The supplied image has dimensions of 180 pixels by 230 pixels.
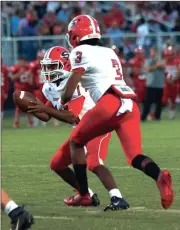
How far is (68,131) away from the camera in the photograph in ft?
51.2

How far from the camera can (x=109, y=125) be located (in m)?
6.58

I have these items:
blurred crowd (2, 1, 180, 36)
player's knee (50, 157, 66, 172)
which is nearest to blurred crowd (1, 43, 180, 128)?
blurred crowd (2, 1, 180, 36)

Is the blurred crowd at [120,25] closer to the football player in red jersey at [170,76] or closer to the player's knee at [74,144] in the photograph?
the football player in red jersey at [170,76]

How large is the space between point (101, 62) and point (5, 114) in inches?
575

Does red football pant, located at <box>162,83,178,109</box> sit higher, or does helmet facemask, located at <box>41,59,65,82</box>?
helmet facemask, located at <box>41,59,65,82</box>

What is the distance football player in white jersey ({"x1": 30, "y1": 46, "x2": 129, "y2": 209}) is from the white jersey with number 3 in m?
0.30

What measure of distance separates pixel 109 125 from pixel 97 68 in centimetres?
44

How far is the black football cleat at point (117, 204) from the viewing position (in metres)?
6.64

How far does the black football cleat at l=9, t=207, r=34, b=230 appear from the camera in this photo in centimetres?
529

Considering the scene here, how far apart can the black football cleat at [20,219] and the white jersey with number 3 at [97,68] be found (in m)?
1.55

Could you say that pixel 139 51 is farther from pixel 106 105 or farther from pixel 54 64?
pixel 106 105

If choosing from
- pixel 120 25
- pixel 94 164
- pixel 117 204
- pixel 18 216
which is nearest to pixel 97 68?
pixel 94 164

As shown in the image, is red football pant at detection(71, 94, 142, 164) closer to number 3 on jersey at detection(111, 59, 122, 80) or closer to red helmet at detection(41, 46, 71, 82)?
number 3 on jersey at detection(111, 59, 122, 80)

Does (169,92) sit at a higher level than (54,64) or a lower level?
lower
